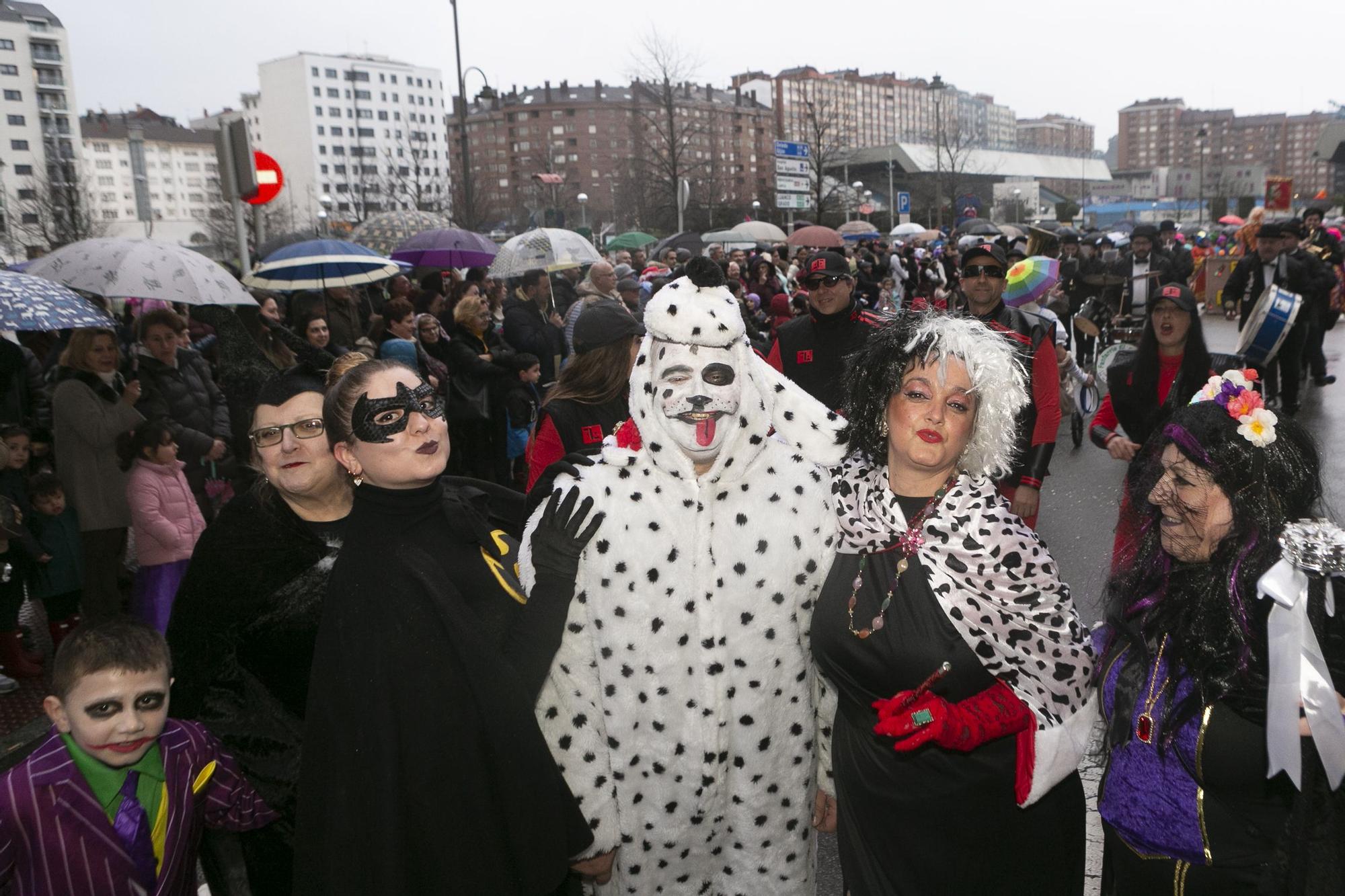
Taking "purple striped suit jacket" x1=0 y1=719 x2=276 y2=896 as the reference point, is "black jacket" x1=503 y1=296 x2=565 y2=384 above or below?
above

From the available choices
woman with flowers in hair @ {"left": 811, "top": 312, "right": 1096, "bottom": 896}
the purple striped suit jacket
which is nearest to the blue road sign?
woman with flowers in hair @ {"left": 811, "top": 312, "right": 1096, "bottom": 896}

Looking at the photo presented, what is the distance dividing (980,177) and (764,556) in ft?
249

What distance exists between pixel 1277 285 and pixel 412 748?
36.5 ft

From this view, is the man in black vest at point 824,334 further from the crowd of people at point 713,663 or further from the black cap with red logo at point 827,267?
the crowd of people at point 713,663

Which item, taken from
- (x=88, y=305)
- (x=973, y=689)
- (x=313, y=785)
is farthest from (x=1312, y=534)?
(x=88, y=305)

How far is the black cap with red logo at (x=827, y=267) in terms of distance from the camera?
5281 millimetres

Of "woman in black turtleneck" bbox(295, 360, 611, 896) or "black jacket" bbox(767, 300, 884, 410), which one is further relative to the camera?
"black jacket" bbox(767, 300, 884, 410)

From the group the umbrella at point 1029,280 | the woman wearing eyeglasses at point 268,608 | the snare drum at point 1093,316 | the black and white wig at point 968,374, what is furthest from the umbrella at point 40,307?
the snare drum at point 1093,316

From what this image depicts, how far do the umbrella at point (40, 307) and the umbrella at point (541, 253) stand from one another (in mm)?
5295

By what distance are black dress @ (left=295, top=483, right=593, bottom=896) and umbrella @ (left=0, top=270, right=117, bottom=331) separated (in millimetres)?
3618

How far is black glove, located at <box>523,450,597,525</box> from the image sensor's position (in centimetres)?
243

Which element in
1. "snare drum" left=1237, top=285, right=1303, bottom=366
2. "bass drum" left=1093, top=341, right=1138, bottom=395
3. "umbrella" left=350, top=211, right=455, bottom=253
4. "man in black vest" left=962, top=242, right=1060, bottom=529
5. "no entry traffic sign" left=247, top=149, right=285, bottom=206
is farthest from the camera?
"umbrella" left=350, top=211, right=455, bottom=253

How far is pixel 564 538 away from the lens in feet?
7.50

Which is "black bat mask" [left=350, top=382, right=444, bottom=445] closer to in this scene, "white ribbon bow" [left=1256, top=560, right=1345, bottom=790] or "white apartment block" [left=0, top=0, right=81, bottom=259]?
"white ribbon bow" [left=1256, top=560, right=1345, bottom=790]
